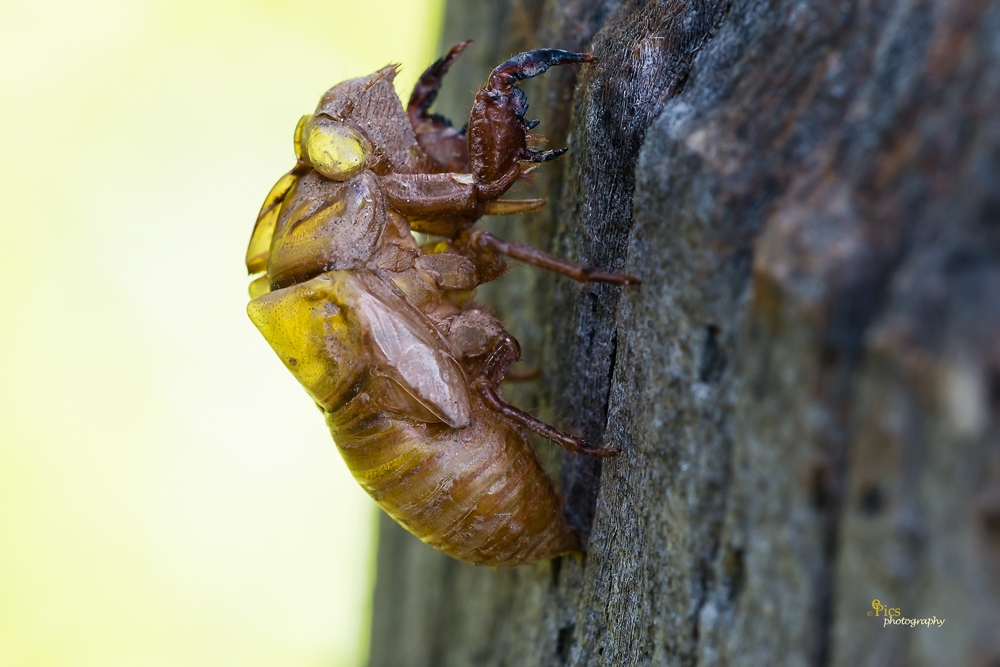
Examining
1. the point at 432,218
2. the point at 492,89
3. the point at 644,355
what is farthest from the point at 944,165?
the point at 432,218

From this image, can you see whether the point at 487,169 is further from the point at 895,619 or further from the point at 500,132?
the point at 895,619

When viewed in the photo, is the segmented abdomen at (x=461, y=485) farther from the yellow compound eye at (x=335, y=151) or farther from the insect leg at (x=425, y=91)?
the insect leg at (x=425, y=91)

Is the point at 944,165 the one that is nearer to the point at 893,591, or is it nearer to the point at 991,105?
the point at 991,105

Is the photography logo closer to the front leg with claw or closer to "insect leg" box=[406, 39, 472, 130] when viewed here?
the front leg with claw

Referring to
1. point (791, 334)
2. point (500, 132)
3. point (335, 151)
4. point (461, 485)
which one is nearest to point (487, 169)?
point (500, 132)

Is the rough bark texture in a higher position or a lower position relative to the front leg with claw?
lower

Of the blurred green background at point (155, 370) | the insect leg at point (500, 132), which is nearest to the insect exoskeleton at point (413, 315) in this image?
the insect leg at point (500, 132)

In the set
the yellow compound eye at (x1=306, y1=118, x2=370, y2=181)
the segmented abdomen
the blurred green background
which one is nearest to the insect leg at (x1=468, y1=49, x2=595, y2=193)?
the yellow compound eye at (x1=306, y1=118, x2=370, y2=181)
